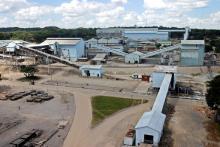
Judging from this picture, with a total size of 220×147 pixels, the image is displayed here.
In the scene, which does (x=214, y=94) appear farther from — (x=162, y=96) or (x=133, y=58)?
(x=133, y=58)

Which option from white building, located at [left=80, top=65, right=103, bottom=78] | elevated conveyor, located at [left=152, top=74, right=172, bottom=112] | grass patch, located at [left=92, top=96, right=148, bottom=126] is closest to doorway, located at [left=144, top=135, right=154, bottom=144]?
elevated conveyor, located at [left=152, top=74, right=172, bottom=112]

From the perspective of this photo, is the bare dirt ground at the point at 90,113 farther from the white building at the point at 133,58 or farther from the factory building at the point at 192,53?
the factory building at the point at 192,53

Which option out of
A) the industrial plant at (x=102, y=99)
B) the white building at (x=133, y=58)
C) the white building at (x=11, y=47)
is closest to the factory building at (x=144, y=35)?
the industrial plant at (x=102, y=99)

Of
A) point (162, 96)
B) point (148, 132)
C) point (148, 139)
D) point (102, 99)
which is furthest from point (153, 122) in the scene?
point (102, 99)

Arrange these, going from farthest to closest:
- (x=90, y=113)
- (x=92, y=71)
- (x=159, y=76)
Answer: (x=92, y=71)
(x=159, y=76)
(x=90, y=113)

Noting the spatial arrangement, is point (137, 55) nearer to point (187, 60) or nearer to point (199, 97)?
point (187, 60)

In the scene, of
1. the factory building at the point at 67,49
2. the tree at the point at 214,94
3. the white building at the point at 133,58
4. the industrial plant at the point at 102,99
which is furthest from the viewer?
the factory building at the point at 67,49

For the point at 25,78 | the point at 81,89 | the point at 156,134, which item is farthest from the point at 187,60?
the point at 156,134
